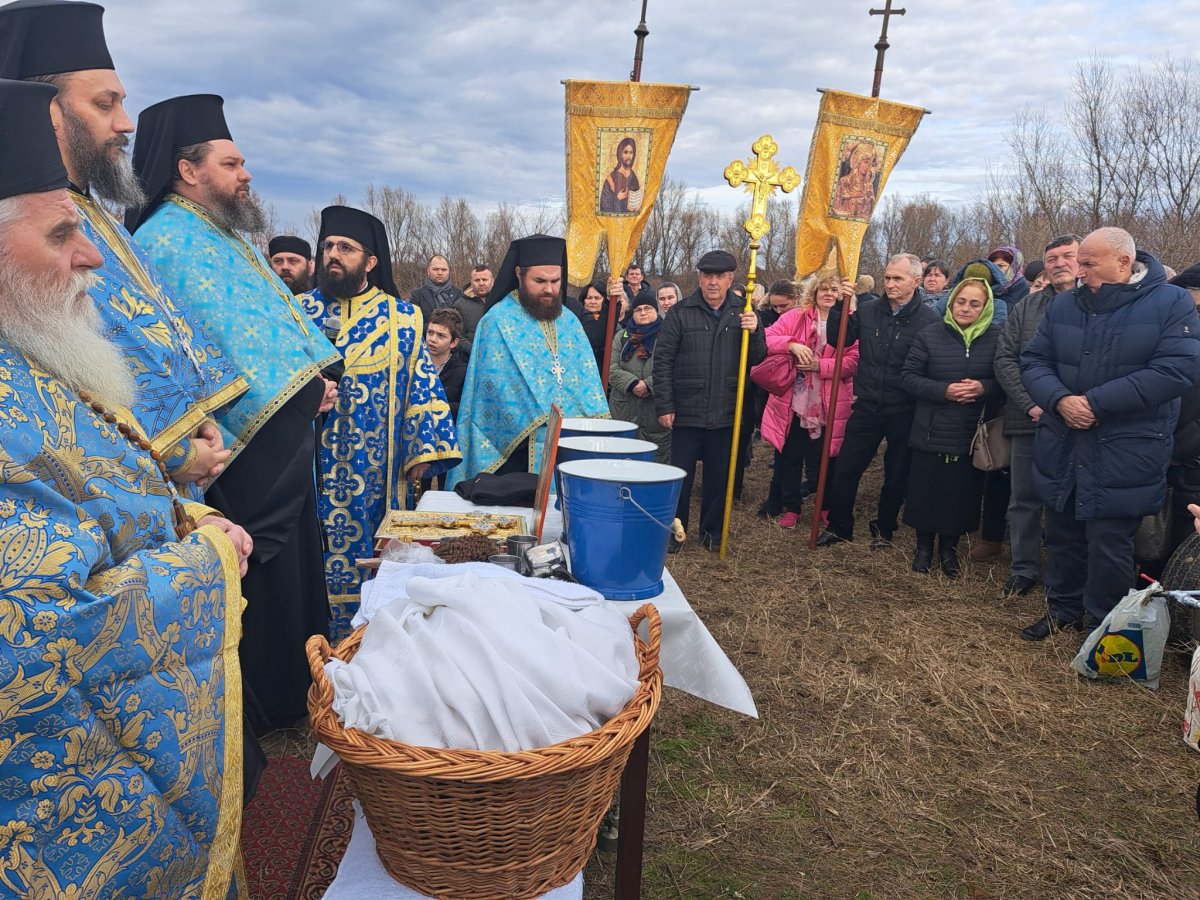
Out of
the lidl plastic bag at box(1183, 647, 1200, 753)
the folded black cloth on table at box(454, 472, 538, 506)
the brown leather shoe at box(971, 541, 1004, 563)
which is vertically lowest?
the brown leather shoe at box(971, 541, 1004, 563)

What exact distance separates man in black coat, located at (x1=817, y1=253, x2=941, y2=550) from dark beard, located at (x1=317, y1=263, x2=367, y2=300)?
3.47 m

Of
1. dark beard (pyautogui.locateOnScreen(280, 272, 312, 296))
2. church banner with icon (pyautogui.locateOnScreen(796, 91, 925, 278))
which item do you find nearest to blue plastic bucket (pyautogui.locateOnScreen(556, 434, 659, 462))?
church banner with icon (pyautogui.locateOnScreen(796, 91, 925, 278))

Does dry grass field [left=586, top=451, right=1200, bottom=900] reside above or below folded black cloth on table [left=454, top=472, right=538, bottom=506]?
below

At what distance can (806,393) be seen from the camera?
636 cm

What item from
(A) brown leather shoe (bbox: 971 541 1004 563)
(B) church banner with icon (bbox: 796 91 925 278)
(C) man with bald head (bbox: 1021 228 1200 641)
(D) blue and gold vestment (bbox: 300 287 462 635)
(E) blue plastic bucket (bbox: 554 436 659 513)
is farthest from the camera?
(A) brown leather shoe (bbox: 971 541 1004 563)

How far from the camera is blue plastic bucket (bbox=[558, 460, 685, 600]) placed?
1711mm

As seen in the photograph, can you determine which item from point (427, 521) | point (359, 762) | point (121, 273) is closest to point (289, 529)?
point (427, 521)

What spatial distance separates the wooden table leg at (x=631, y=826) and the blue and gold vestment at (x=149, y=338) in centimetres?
133

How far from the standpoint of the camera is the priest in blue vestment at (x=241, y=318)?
265 centimetres

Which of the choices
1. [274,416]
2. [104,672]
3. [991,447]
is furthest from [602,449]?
[991,447]

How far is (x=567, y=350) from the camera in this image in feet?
13.5

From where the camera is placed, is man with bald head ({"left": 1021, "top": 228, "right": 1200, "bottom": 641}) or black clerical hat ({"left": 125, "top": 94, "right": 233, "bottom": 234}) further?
man with bald head ({"left": 1021, "top": 228, "right": 1200, "bottom": 641})

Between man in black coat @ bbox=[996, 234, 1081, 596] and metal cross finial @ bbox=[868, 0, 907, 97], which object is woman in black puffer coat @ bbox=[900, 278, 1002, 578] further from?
metal cross finial @ bbox=[868, 0, 907, 97]

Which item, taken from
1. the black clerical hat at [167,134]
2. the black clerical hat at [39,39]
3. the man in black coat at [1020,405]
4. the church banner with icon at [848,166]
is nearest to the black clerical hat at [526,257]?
the black clerical hat at [167,134]
